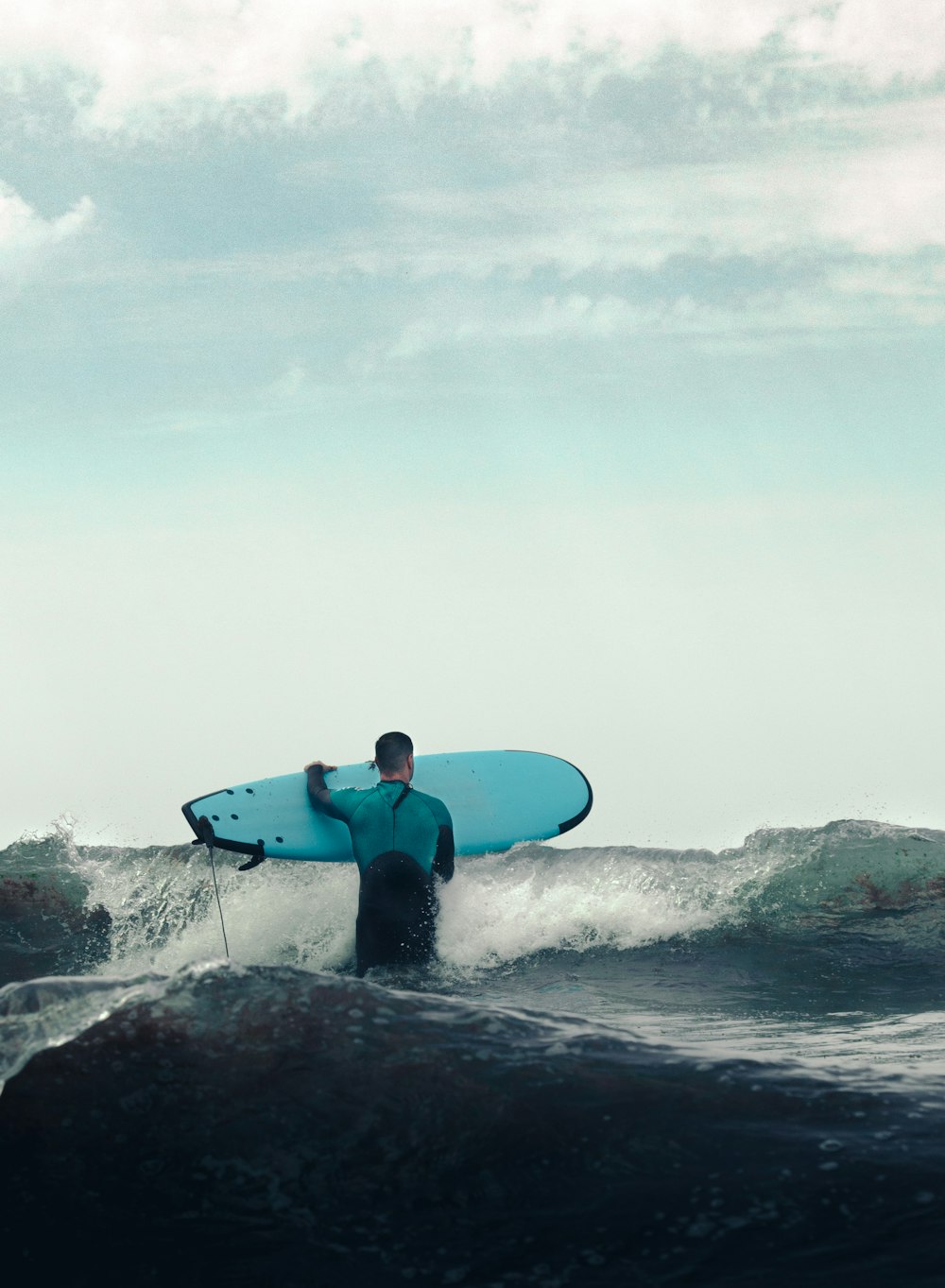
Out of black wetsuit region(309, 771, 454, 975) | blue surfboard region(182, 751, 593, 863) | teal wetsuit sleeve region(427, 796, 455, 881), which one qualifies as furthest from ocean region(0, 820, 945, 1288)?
blue surfboard region(182, 751, 593, 863)

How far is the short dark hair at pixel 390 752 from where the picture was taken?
20.5ft

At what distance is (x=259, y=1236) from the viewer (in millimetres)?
2355

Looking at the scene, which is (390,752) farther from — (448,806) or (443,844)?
(448,806)

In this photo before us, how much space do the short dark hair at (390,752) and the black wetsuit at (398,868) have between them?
102mm

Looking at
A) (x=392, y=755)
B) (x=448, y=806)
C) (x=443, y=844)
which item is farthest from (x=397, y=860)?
(x=448, y=806)

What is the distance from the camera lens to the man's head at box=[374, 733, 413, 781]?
6.25 metres

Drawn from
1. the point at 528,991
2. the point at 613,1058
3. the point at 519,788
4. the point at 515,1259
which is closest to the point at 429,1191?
the point at 515,1259

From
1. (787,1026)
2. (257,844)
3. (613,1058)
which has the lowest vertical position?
(787,1026)

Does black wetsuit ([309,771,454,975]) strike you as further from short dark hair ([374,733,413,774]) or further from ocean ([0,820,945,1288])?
ocean ([0,820,945,1288])

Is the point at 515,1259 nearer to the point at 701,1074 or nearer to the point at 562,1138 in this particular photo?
the point at 562,1138

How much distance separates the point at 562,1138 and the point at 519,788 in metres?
5.79

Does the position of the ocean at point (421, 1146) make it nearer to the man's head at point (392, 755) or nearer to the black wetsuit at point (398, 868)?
the black wetsuit at point (398, 868)

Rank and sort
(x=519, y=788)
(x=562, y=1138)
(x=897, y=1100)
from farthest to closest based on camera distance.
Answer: (x=519, y=788) → (x=897, y=1100) → (x=562, y=1138)

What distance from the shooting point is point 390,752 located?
20.5 feet
